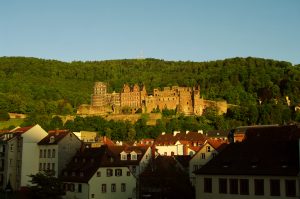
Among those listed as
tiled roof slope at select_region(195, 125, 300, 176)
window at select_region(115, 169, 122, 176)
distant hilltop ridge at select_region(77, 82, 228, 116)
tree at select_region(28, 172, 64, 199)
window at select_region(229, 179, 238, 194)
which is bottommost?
tree at select_region(28, 172, 64, 199)

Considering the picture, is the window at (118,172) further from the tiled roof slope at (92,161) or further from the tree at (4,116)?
the tree at (4,116)

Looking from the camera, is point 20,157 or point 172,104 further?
point 172,104

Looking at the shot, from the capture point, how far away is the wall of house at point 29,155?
68.0 meters

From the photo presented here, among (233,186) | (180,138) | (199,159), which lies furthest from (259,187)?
(180,138)

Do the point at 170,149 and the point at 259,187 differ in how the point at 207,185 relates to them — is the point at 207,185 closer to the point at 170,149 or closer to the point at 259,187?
the point at 259,187

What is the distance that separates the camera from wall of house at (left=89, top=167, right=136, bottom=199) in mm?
58394

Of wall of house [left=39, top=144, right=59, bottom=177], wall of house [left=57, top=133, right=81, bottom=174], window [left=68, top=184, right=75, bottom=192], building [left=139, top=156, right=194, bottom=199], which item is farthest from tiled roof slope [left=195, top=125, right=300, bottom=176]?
wall of house [left=39, top=144, right=59, bottom=177]

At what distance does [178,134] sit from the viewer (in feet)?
362

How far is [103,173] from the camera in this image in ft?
196

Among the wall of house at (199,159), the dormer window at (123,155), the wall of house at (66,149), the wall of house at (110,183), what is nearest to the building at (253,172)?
the wall of house at (110,183)

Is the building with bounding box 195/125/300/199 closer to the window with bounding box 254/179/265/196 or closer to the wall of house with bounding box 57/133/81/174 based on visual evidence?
the window with bounding box 254/179/265/196

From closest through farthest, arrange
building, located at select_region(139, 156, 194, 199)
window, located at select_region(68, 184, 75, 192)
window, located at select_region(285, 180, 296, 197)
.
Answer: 1. window, located at select_region(285, 180, 296, 197)
2. building, located at select_region(139, 156, 194, 199)
3. window, located at select_region(68, 184, 75, 192)

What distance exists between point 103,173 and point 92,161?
283 centimetres

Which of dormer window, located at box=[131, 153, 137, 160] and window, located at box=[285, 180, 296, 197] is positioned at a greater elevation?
dormer window, located at box=[131, 153, 137, 160]
